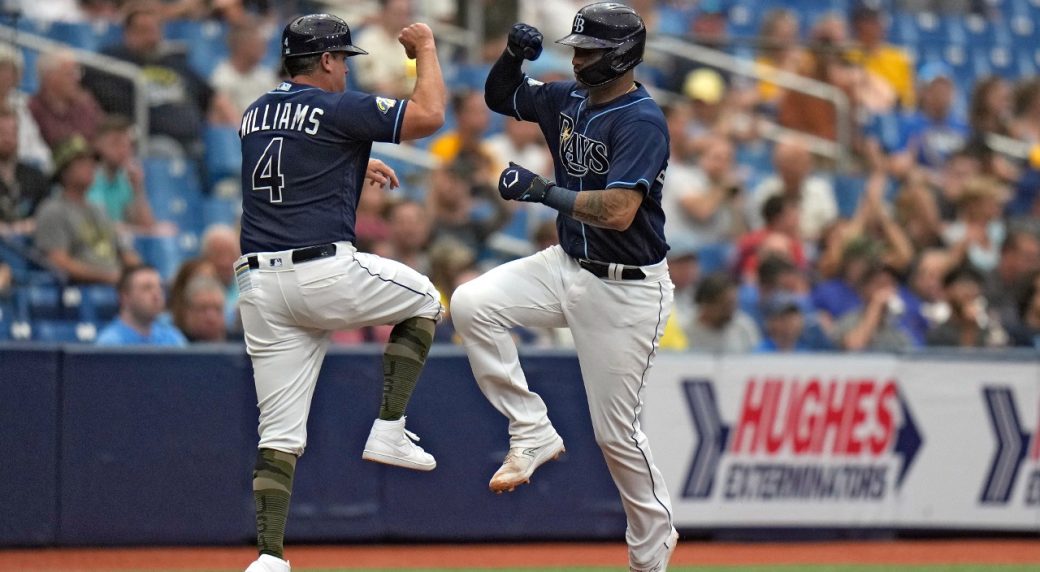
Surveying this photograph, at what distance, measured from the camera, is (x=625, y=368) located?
6613mm

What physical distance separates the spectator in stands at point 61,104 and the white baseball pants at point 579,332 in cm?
485

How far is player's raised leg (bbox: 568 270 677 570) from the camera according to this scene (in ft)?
21.6

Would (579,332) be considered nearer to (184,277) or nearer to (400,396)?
(400,396)

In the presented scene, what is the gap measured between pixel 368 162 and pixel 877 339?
5.20 m

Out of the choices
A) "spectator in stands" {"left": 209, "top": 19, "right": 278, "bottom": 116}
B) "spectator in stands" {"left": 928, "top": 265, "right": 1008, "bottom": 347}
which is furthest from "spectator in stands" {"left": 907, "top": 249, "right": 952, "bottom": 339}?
"spectator in stands" {"left": 209, "top": 19, "right": 278, "bottom": 116}

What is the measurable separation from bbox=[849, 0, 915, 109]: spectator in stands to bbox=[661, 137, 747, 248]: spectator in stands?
295cm

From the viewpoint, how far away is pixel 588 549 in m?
9.14

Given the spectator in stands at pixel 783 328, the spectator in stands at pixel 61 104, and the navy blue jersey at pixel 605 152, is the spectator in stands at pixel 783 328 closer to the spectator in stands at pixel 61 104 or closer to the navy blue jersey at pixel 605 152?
the navy blue jersey at pixel 605 152

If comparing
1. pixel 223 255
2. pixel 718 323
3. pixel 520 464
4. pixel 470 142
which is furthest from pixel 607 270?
pixel 470 142

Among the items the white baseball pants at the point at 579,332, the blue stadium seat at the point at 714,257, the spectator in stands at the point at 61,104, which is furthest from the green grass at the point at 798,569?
the spectator in stands at the point at 61,104

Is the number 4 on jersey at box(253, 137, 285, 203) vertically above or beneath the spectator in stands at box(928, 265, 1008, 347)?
above

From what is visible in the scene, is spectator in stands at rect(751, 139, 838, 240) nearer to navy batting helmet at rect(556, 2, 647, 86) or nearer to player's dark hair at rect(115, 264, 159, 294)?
player's dark hair at rect(115, 264, 159, 294)

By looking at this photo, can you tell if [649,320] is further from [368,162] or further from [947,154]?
[947,154]

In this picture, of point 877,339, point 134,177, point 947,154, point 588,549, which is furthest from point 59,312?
point 947,154
